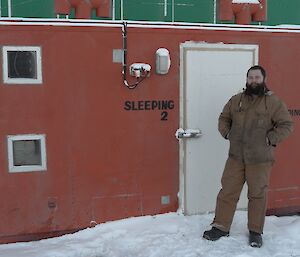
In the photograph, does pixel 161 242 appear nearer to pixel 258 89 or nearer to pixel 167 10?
pixel 258 89

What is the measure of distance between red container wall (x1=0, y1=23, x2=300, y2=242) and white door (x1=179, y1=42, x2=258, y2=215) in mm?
103

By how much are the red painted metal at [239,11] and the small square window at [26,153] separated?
2735 millimetres

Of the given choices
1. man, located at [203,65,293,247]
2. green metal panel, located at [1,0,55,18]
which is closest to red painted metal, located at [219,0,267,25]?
man, located at [203,65,293,247]

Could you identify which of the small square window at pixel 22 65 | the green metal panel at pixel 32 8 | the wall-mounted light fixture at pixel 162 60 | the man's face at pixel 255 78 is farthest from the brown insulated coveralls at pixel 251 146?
the green metal panel at pixel 32 8

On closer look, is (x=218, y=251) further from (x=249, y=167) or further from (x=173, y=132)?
(x=173, y=132)

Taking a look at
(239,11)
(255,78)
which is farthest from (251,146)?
(239,11)

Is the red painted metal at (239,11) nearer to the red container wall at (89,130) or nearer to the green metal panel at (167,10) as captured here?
the red container wall at (89,130)

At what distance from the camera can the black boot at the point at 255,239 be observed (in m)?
4.72

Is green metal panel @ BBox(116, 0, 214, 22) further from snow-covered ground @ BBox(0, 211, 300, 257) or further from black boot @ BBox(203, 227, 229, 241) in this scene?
black boot @ BBox(203, 227, 229, 241)

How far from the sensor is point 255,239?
476cm

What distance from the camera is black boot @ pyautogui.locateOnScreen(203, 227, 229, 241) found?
4.86 metres

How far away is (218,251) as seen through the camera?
4613 mm

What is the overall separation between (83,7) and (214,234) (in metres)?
2.92

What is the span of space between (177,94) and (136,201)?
51.6 inches
